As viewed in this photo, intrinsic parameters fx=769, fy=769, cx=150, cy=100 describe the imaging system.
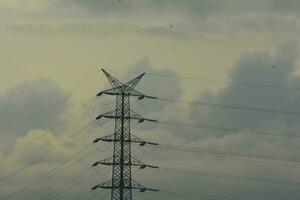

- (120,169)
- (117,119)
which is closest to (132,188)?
(120,169)

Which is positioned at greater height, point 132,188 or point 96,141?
point 96,141

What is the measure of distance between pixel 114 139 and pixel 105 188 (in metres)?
7.36

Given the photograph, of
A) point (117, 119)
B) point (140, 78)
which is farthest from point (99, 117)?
point (140, 78)

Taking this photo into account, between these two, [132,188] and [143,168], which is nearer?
[132,188]

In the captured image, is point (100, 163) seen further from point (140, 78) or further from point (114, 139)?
point (140, 78)

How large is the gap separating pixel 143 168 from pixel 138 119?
26.5 ft

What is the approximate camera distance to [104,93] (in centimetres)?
11150

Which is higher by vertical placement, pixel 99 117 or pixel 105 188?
pixel 99 117

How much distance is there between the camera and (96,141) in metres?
114

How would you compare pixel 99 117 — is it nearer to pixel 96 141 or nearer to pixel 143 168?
pixel 96 141

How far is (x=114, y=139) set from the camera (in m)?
112

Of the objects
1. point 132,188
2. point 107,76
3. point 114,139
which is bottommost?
point 132,188

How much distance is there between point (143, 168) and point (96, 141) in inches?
362

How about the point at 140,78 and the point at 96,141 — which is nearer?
the point at 140,78
